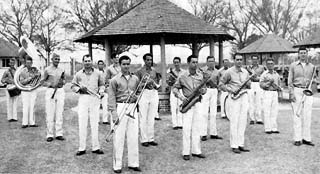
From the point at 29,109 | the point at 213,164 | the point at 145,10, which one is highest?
the point at 145,10

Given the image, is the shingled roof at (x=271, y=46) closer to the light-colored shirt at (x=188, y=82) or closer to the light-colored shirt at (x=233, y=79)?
the light-colored shirt at (x=233, y=79)

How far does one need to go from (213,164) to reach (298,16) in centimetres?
4043

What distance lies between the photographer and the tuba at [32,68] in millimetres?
9000

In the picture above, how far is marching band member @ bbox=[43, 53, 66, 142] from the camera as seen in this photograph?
7945mm

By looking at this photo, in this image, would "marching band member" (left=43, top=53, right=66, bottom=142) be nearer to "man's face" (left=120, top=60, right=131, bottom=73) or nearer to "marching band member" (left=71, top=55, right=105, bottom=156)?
"marching band member" (left=71, top=55, right=105, bottom=156)

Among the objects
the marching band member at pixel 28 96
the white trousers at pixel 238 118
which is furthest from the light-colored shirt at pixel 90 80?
the marching band member at pixel 28 96

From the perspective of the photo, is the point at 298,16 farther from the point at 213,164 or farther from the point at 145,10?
the point at 213,164

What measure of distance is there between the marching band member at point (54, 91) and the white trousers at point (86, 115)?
1222mm

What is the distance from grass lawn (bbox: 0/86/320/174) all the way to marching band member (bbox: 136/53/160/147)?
30 cm

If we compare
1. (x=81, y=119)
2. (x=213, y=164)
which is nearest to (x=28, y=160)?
(x=81, y=119)

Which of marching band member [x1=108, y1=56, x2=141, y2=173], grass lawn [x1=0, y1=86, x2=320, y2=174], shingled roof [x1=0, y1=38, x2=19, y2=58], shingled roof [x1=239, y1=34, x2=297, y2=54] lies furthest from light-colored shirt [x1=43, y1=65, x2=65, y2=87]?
shingled roof [x1=0, y1=38, x2=19, y2=58]

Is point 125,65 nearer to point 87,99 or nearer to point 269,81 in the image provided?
point 87,99

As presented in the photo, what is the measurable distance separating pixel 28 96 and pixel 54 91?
6.07ft

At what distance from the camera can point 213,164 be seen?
21.5ft
